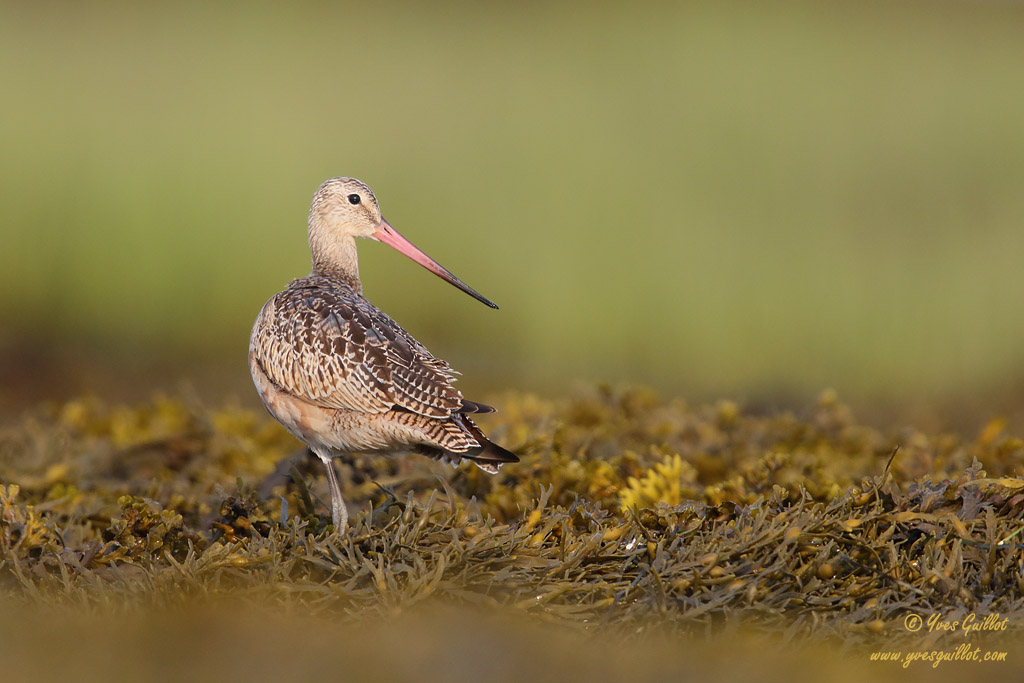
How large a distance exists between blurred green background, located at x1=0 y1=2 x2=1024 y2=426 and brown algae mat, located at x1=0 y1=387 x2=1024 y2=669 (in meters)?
1.74

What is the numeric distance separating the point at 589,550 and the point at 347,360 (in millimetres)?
1105

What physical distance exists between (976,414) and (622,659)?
4.28 m

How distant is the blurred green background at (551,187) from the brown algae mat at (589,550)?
1741mm

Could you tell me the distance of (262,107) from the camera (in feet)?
22.1

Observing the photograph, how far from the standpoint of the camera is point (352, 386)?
3557 millimetres

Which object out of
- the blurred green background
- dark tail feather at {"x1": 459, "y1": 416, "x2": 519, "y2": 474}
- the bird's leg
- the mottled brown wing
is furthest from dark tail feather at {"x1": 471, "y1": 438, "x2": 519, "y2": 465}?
the blurred green background

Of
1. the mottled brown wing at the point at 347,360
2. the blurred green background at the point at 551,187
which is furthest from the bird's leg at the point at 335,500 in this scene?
the blurred green background at the point at 551,187

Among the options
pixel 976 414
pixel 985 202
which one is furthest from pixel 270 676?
pixel 985 202

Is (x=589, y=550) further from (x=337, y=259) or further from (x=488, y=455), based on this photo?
(x=337, y=259)

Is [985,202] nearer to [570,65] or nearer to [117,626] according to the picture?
[570,65]

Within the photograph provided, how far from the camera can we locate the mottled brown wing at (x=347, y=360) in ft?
11.6

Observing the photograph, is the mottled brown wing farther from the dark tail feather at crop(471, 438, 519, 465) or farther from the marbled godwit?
the dark tail feather at crop(471, 438, 519, 465)

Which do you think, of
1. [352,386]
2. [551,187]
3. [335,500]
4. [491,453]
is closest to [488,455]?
[491,453]

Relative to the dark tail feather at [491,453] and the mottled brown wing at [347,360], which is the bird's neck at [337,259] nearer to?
the mottled brown wing at [347,360]
